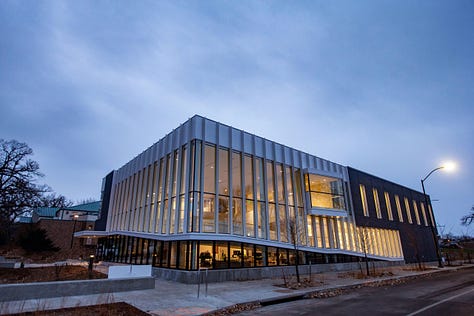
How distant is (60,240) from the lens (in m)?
46.1

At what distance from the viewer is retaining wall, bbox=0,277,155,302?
10.0 m

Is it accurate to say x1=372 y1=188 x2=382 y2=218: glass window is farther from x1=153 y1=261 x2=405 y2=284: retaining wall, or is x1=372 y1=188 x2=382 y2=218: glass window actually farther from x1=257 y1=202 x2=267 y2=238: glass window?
x1=257 y1=202 x2=267 y2=238: glass window

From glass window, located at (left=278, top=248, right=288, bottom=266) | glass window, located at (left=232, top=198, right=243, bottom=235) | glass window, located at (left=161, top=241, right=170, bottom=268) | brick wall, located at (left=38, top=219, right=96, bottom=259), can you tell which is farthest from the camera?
brick wall, located at (left=38, top=219, right=96, bottom=259)

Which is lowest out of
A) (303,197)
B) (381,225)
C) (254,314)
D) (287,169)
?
(254,314)

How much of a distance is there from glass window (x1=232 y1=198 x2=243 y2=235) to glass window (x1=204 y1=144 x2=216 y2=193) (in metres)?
2.16

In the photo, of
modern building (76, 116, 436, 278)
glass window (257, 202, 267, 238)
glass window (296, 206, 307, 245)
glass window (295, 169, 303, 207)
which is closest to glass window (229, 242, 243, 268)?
modern building (76, 116, 436, 278)

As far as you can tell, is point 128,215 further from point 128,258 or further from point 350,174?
point 350,174

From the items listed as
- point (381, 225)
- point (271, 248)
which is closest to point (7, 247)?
point (271, 248)

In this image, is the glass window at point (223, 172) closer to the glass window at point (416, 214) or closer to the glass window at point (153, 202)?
the glass window at point (153, 202)

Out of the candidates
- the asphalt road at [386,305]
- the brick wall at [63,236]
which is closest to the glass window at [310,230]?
the asphalt road at [386,305]

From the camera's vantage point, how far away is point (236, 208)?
20359 millimetres

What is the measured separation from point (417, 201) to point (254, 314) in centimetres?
4309

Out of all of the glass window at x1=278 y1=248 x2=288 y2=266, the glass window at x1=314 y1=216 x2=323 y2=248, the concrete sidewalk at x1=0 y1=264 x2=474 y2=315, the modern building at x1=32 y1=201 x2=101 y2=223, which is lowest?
the concrete sidewalk at x1=0 y1=264 x2=474 y2=315

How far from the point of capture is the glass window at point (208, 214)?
723 inches
